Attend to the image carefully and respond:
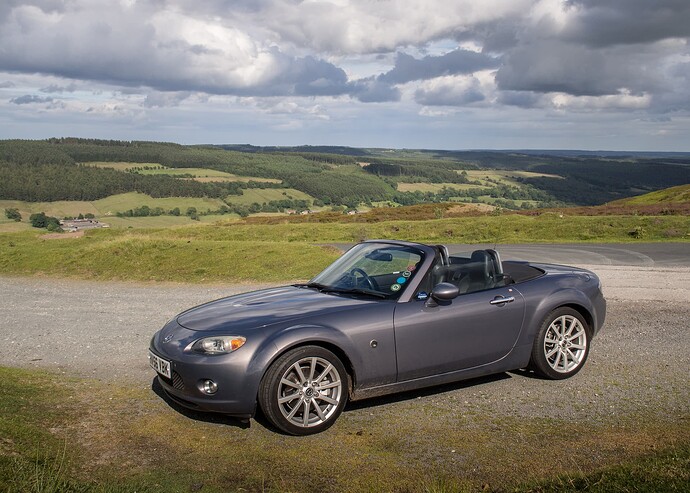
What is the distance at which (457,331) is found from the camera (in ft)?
19.7

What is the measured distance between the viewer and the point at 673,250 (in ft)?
78.4

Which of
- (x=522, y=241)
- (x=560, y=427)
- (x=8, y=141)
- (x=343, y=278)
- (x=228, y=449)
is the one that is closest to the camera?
(x=228, y=449)

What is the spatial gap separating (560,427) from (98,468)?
366 centimetres

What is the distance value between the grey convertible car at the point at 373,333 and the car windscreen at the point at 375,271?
0.02 meters

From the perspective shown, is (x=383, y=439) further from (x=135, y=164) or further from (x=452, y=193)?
(x=135, y=164)

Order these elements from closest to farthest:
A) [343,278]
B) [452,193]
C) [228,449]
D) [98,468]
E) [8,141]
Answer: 1. [98,468]
2. [228,449]
3. [343,278]
4. [452,193]
5. [8,141]

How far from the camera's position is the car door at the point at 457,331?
5.75m

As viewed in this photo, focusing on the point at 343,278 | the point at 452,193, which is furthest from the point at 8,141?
the point at 343,278

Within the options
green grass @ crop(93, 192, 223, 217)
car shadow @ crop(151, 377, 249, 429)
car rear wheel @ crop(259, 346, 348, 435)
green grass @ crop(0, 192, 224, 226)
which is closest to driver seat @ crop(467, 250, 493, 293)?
car rear wheel @ crop(259, 346, 348, 435)

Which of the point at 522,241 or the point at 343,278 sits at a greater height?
the point at 343,278

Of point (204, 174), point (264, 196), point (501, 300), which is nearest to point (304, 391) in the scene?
point (501, 300)

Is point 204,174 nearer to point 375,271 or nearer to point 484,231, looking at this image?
point 484,231

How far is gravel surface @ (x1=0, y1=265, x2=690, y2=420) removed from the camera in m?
6.14

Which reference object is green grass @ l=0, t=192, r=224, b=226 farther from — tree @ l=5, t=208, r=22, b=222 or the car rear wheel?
the car rear wheel
